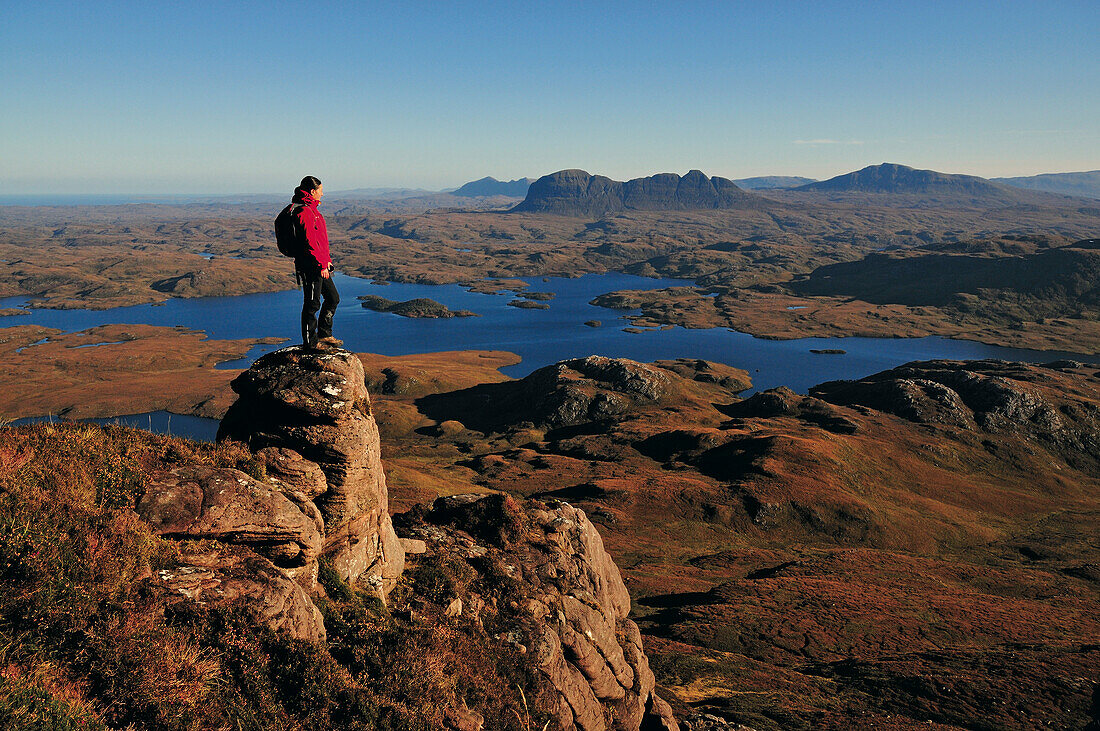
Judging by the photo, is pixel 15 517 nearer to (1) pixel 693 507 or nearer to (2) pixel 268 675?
(2) pixel 268 675

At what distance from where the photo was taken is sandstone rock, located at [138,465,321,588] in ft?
52.3

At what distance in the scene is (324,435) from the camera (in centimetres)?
2089

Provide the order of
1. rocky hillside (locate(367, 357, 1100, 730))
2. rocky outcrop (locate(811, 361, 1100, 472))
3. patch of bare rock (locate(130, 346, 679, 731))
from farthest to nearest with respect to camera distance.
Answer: rocky outcrop (locate(811, 361, 1100, 472)), rocky hillside (locate(367, 357, 1100, 730)), patch of bare rock (locate(130, 346, 679, 731))

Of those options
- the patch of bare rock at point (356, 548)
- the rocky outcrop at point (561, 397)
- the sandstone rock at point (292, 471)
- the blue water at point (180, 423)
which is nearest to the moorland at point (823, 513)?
the rocky outcrop at point (561, 397)

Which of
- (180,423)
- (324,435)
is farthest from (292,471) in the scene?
(180,423)

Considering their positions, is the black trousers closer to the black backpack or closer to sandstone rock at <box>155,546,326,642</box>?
the black backpack

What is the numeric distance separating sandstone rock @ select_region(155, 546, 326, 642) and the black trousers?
7.31m

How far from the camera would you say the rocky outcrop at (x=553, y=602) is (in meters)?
23.4

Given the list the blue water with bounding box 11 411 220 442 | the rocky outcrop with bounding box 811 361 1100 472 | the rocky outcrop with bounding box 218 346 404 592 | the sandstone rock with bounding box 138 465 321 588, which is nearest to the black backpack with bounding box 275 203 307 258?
the rocky outcrop with bounding box 218 346 404 592

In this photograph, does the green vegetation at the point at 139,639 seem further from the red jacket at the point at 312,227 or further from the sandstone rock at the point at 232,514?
the red jacket at the point at 312,227

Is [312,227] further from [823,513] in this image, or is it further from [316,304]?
[823,513]

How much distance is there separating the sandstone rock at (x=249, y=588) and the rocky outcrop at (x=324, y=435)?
133 inches

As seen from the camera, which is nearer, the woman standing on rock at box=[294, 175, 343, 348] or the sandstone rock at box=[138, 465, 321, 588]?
the sandstone rock at box=[138, 465, 321, 588]

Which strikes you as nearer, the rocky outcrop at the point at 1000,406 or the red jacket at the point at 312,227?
the red jacket at the point at 312,227
